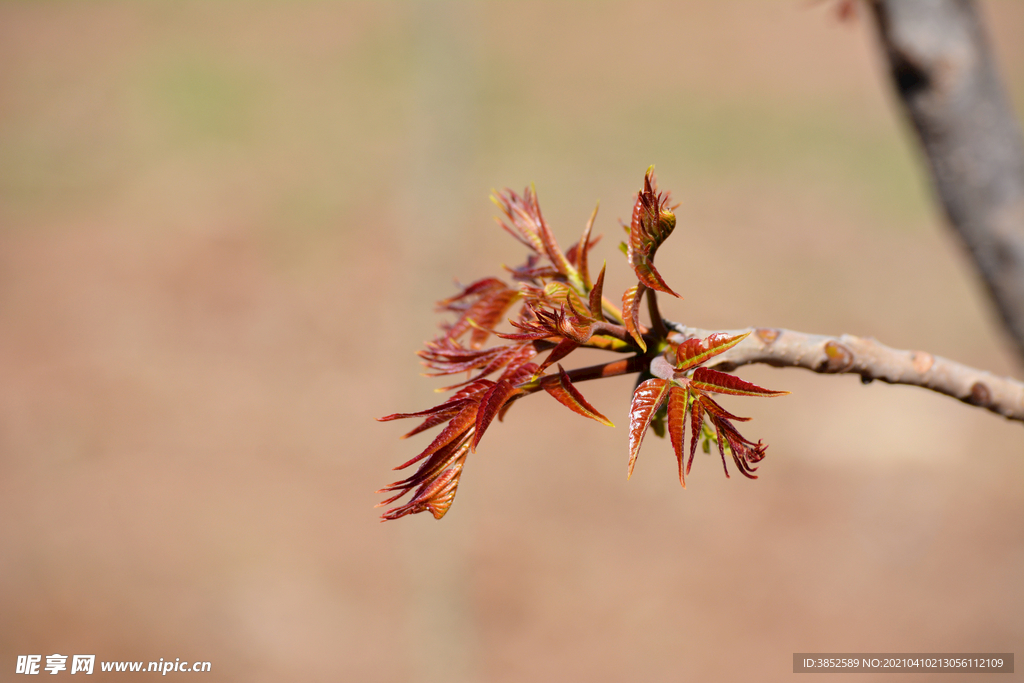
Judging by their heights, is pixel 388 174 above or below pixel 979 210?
above

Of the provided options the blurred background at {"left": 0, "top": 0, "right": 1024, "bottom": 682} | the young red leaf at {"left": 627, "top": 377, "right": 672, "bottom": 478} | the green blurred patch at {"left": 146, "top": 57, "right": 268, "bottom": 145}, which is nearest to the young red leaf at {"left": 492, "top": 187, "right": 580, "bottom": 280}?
the young red leaf at {"left": 627, "top": 377, "right": 672, "bottom": 478}

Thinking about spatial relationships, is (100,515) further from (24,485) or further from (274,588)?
(274,588)

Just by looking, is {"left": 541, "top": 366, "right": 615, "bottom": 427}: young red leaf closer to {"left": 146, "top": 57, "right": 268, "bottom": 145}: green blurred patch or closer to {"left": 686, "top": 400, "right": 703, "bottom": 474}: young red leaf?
{"left": 686, "top": 400, "right": 703, "bottom": 474}: young red leaf

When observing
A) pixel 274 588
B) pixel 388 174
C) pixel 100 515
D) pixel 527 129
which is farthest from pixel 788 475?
pixel 527 129

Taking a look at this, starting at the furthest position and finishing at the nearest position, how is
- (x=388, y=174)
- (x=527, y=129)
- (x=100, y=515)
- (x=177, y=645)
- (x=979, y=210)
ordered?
(x=527, y=129) → (x=388, y=174) → (x=100, y=515) → (x=177, y=645) → (x=979, y=210)

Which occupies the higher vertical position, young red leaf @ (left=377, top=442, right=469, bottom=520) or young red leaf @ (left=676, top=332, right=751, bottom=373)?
young red leaf @ (left=676, top=332, right=751, bottom=373)

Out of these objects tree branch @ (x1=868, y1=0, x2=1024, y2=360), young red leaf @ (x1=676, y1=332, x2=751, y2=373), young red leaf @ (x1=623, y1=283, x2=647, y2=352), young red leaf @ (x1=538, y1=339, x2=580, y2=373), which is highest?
tree branch @ (x1=868, y1=0, x2=1024, y2=360)
